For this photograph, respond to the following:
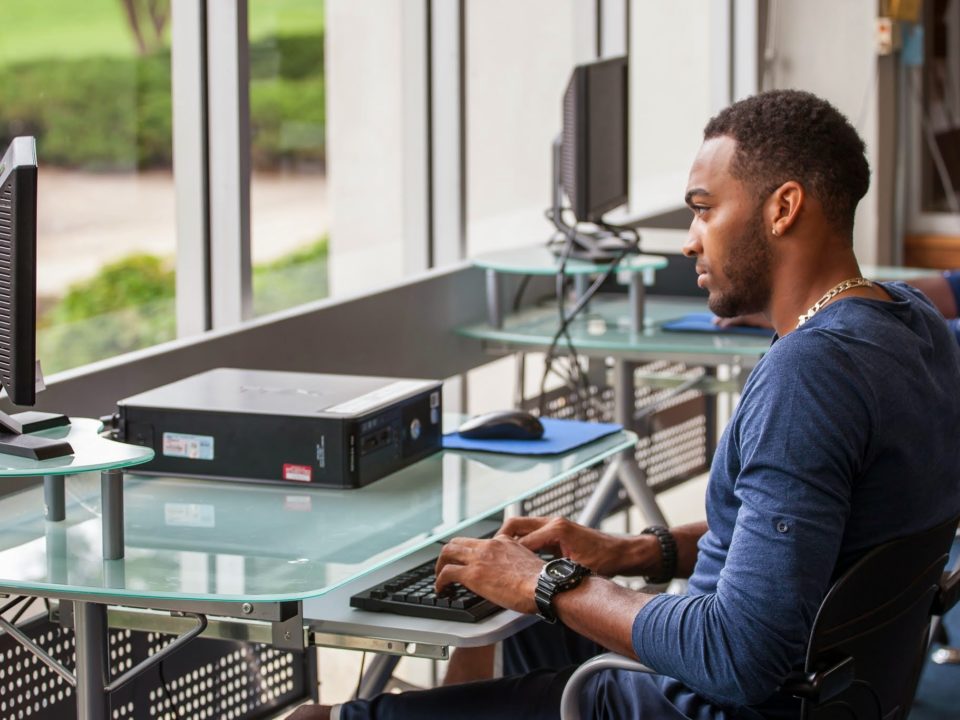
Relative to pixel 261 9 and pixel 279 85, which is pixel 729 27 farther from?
pixel 261 9

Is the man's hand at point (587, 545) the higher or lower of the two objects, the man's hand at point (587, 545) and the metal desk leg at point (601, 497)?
the higher

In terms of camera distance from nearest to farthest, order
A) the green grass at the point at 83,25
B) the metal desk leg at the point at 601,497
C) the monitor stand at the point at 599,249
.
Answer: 1. the metal desk leg at the point at 601,497
2. the monitor stand at the point at 599,249
3. the green grass at the point at 83,25

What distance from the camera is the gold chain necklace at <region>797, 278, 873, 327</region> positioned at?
1.59 m

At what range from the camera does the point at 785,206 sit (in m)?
1.59

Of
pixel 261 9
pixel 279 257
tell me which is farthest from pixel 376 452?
pixel 279 257

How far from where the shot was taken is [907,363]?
1510 mm

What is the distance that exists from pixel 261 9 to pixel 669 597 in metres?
2.10

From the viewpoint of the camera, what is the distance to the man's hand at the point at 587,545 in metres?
1.88

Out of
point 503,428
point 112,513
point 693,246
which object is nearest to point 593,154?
point 503,428

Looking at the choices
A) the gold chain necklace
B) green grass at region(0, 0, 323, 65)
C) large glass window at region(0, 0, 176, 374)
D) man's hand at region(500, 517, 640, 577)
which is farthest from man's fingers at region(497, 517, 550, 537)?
large glass window at region(0, 0, 176, 374)

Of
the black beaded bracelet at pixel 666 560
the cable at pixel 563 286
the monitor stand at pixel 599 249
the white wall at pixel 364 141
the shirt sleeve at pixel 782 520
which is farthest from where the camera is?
the white wall at pixel 364 141

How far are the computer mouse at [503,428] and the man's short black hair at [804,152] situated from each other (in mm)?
738

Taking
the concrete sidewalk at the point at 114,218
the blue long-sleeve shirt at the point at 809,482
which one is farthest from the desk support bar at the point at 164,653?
the concrete sidewalk at the point at 114,218

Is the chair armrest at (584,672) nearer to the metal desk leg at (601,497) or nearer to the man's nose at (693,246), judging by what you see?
the man's nose at (693,246)
